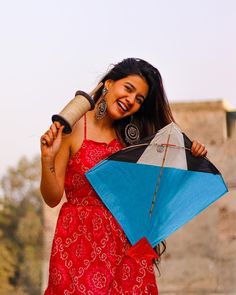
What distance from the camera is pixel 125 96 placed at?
3.68 meters

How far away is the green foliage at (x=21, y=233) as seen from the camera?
2294cm

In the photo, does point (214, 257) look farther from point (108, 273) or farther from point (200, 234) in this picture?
point (108, 273)

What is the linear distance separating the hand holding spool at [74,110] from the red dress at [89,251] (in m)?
0.22

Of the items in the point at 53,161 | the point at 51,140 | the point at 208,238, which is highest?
the point at 51,140

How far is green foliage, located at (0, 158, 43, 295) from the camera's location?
22.9 meters

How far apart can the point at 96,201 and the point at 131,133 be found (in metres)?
0.35

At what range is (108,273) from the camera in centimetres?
357

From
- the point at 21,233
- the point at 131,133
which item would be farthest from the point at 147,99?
the point at 21,233

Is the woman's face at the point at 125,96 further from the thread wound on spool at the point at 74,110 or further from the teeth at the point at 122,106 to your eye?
the thread wound on spool at the point at 74,110

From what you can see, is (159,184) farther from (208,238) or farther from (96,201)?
(208,238)

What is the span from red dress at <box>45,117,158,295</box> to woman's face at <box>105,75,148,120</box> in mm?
167

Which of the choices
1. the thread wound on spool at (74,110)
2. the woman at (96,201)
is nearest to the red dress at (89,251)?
the woman at (96,201)

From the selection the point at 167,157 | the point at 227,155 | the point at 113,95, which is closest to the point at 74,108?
the point at 113,95

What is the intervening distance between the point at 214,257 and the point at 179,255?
0.28 meters
